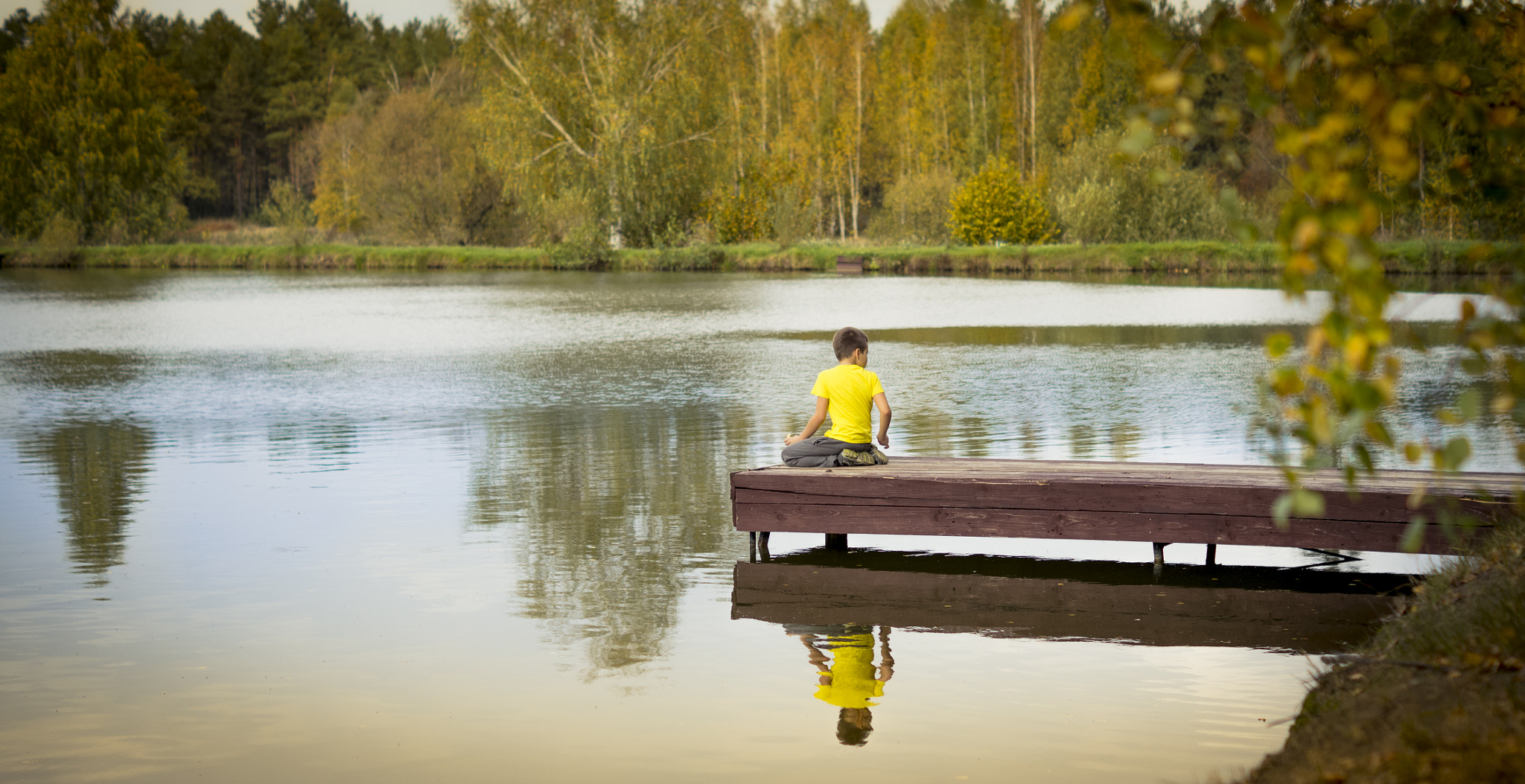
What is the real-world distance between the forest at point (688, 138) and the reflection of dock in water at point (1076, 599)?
101ft

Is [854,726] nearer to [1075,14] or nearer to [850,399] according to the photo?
[850,399]

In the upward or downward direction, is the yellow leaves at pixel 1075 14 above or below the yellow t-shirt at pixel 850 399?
above

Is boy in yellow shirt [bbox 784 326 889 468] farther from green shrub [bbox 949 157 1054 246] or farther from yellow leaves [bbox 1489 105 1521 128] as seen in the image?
green shrub [bbox 949 157 1054 246]

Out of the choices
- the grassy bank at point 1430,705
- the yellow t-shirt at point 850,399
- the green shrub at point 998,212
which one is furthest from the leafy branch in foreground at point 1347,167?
the green shrub at point 998,212

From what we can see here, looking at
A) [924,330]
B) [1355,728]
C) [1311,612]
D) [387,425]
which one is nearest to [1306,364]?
[1355,728]

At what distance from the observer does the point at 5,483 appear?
1167 centimetres

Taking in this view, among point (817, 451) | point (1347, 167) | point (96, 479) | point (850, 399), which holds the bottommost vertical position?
point (96, 479)

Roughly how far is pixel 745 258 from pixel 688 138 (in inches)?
210

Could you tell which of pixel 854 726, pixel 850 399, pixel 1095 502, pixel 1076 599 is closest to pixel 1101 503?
pixel 1095 502

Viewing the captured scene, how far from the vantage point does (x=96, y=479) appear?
39.1 feet

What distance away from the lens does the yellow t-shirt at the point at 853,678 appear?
5.88m

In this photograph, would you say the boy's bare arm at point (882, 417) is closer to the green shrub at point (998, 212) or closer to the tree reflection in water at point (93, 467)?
the tree reflection in water at point (93, 467)

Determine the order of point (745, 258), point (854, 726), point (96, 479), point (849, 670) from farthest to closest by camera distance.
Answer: point (745, 258), point (96, 479), point (849, 670), point (854, 726)

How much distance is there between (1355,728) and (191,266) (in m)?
66.5
